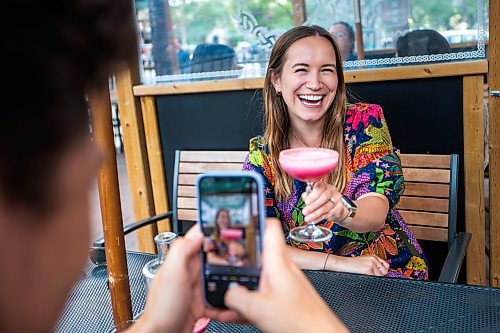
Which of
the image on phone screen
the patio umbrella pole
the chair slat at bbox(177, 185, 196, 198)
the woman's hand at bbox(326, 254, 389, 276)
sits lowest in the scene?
the woman's hand at bbox(326, 254, 389, 276)

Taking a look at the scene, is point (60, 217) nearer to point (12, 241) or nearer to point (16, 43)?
point (12, 241)

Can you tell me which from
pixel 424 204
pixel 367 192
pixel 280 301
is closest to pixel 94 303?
pixel 280 301

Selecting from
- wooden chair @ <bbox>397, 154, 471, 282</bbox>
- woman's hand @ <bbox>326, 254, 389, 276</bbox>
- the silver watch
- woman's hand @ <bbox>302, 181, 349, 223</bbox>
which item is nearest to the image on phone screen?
woman's hand @ <bbox>302, 181, 349, 223</bbox>

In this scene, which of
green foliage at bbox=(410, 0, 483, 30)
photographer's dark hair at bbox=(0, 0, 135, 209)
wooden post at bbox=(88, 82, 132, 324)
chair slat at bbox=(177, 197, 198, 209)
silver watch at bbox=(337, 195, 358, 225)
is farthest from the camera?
chair slat at bbox=(177, 197, 198, 209)

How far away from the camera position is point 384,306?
4.10 feet

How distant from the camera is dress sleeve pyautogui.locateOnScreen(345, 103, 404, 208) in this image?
1.83m

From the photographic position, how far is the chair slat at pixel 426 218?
2.26 meters

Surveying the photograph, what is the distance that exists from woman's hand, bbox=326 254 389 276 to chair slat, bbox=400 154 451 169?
80 centimetres

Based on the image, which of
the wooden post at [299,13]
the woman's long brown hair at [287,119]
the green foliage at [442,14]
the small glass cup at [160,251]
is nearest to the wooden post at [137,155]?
the wooden post at [299,13]

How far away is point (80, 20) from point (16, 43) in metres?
0.06

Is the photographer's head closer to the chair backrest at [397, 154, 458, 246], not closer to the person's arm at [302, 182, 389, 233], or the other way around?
the person's arm at [302, 182, 389, 233]

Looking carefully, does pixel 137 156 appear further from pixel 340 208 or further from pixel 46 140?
pixel 46 140

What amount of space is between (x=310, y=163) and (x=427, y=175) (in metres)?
1.01

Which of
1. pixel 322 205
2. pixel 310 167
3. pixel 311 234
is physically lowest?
pixel 311 234
